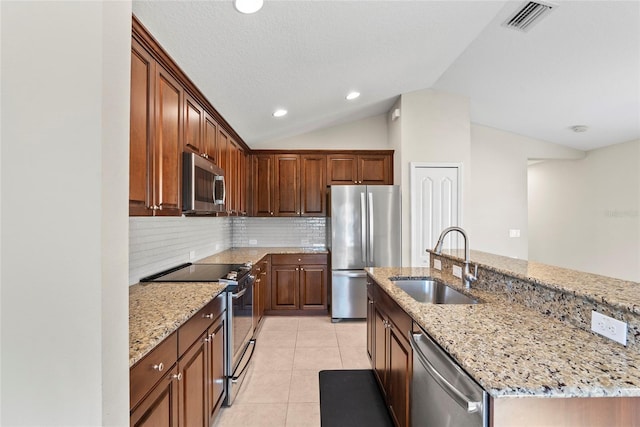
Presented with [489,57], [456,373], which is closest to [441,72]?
[489,57]

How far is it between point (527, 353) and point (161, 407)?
1419 millimetres

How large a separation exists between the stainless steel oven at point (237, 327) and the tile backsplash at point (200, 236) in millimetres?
676

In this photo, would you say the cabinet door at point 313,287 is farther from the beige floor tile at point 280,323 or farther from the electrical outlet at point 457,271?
the electrical outlet at point 457,271

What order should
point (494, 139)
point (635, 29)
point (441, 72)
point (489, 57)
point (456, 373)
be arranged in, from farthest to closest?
point (494, 139) → point (441, 72) → point (489, 57) → point (635, 29) → point (456, 373)

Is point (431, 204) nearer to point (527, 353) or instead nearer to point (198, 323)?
point (527, 353)

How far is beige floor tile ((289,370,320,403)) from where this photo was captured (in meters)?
2.25

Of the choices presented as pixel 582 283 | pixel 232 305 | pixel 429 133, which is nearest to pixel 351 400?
pixel 232 305

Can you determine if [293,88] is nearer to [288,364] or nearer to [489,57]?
[489,57]

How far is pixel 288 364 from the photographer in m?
2.76

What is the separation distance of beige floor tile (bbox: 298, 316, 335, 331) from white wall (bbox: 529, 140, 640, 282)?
4541mm

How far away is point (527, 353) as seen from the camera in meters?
0.99

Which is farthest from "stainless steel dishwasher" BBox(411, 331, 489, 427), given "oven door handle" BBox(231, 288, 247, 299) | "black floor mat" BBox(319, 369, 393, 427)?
"oven door handle" BBox(231, 288, 247, 299)

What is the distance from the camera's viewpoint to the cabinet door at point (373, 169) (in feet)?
14.1
